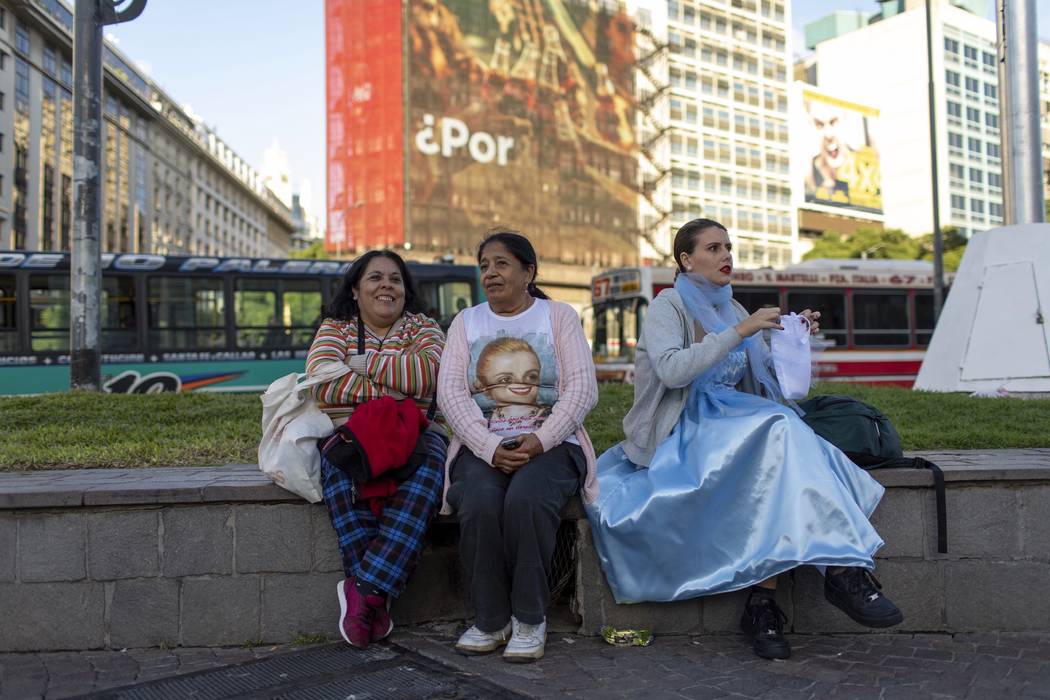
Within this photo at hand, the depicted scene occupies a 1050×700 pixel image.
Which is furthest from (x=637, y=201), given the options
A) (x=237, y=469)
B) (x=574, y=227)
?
(x=237, y=469)

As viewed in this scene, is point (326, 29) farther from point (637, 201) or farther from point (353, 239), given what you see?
point (637, 201)

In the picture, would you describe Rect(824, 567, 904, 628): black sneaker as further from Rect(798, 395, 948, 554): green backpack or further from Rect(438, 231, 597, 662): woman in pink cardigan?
Rect(438, 231, 597, 662): woman in pink cardigan

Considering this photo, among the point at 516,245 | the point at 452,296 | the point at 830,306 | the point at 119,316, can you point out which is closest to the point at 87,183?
the point at 119,316

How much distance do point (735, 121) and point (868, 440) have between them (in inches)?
2804

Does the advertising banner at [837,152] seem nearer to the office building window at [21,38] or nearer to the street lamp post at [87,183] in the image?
the office building window at [21,38]

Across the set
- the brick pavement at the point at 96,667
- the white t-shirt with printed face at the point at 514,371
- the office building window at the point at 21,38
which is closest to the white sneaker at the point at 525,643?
the white t-shirt with printed face at the point at 514,371

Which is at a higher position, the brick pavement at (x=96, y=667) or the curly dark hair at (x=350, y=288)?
the curly dark hair at (x=350, y=288)

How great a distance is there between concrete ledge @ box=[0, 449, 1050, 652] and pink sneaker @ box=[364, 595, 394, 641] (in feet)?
0.89

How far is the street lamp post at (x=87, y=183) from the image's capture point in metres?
9.19

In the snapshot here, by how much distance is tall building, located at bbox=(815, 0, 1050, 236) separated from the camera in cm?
8119

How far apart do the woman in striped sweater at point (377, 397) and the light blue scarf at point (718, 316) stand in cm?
118

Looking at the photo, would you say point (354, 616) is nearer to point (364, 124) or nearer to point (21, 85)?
point (21, 85)

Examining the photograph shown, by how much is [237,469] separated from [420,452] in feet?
4.51

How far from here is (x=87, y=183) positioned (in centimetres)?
926
